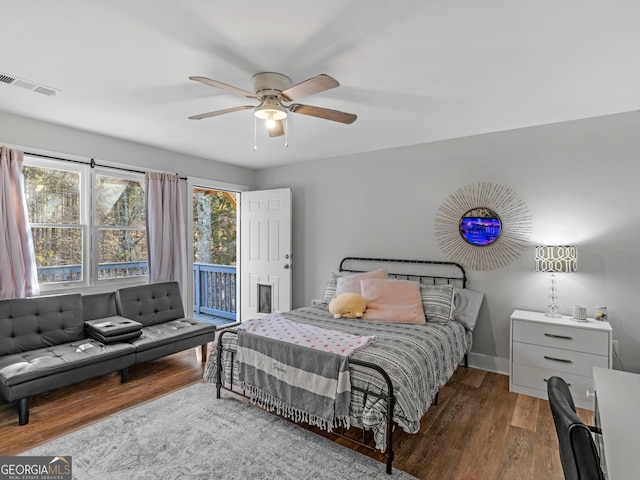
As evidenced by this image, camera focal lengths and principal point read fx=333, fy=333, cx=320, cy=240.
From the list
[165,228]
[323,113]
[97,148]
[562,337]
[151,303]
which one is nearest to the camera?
[323,113]

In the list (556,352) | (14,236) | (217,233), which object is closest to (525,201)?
(556,352)

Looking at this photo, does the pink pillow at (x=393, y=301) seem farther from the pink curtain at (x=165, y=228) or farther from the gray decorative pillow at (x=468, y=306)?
the pink curtain at (x=165, y=228)

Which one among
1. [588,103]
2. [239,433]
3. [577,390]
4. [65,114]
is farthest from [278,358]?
[588,103]

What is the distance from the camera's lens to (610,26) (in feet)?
5.69

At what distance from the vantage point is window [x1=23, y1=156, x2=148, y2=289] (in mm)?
3383

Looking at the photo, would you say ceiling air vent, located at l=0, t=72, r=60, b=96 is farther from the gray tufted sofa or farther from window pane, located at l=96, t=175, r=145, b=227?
the gray tufted sofa

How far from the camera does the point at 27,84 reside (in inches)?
97.2

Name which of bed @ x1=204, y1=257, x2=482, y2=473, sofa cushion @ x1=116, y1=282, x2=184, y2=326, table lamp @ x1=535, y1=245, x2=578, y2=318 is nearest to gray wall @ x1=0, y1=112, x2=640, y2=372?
table lamp @ x1=535, y1=245, x2=578, y2=318

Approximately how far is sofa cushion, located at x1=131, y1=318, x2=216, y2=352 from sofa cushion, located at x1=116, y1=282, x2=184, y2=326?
0.11 meters

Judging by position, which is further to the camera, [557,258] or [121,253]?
[121,253]

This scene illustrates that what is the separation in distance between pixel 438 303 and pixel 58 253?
394 cm

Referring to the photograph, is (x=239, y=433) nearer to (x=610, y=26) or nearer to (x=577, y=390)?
(x=577, y=390)

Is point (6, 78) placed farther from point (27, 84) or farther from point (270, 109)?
point (270, 109)

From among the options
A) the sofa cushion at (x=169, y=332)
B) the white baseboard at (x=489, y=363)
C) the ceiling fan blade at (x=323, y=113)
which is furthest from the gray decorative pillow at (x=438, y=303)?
the sofa cushion at (x=169, y=332)
